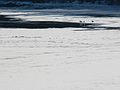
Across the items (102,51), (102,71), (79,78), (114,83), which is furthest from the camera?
(102,51)

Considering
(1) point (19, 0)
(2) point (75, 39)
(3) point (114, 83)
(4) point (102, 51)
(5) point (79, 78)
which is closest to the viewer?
(3) point (114, 83)

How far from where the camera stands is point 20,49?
12.5 metres

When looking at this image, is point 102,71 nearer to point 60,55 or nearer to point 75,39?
point 60,55

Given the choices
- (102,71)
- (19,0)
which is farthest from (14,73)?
(19,0)

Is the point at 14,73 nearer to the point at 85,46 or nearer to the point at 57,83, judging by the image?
the point at 57,83

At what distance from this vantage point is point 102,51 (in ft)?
40.0

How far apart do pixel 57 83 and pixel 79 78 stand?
0.64 m

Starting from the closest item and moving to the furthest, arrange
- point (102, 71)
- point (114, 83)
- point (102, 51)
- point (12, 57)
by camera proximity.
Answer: point (114, 83)
point (102, 71)
point (12, 57)
point (102, 51)

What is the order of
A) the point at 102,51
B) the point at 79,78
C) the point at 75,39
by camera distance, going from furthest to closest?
1. the point at 75,39
2. the point at 102,51
3. the point at 79,78

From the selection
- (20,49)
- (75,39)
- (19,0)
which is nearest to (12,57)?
(20,49)

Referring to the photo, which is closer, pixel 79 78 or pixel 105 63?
pixel 79 78

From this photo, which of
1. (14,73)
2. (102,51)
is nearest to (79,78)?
(14,73)

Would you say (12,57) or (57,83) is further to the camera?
(12,57)

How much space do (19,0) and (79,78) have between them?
298ft
